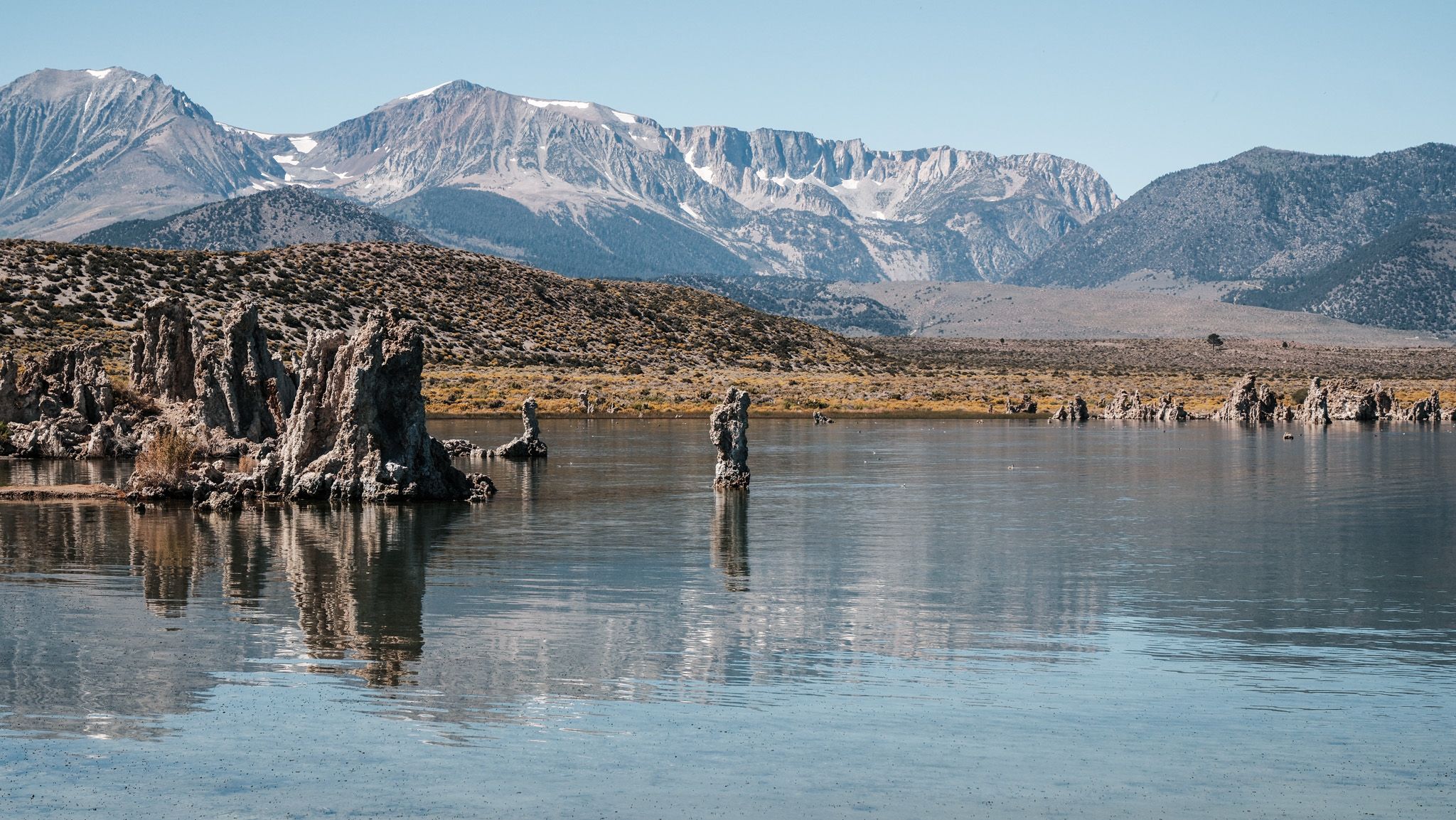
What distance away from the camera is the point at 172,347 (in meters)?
60.3

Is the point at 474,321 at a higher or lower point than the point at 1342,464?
higher

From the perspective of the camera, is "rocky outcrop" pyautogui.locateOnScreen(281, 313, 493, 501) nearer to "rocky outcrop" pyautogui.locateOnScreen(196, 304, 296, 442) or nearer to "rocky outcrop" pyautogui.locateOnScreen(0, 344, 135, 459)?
"rocky outcrop" pyautogui.locateOnScreen(196, 304, 296, 442)

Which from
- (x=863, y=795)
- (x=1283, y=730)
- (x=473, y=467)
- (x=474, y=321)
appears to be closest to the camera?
(x=863, y=795)

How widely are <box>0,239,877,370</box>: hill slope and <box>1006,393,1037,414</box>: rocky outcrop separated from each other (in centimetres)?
4029

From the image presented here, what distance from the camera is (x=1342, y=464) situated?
59.8 meters

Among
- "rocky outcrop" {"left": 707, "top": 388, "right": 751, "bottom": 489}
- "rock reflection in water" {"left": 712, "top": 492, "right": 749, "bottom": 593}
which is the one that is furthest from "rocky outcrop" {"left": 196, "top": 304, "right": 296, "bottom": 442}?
"rock reflection in water" {"left": 712, "top": 492, "right": 749, "bottom": 593}

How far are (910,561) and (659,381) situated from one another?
3666 inches

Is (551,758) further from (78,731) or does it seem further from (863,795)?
(78,731)

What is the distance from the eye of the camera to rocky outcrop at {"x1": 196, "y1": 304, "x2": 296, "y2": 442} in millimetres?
53500

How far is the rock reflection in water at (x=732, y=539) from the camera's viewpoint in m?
29.1

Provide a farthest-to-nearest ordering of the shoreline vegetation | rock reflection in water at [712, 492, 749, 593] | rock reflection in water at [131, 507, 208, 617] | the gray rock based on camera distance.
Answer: the shoreline vegetation < the gray rock < rock reflection in water at [712, 492, 749, 593] < rock reflection in water at [131, 507, 208, 617]

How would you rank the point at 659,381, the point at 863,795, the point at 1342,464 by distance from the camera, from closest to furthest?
the point at 863,795
the point at 1342,464
the point at 659,381

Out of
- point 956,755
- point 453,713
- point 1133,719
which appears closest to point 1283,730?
point 1133,719

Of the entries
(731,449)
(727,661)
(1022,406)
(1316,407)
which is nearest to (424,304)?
(1022,406)
